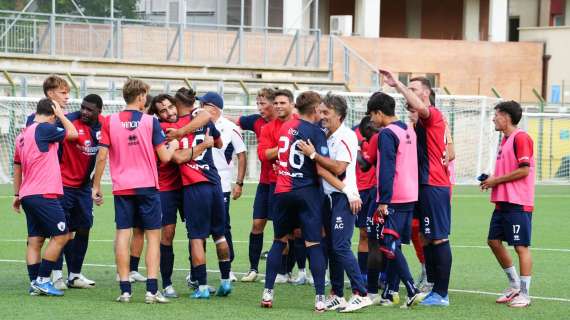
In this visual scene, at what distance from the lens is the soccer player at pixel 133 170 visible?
→ 10.9 m

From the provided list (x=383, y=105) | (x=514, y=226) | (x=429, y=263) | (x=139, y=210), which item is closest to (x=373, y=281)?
(x=429, y=263)

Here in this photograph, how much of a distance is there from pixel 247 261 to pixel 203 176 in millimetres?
3484

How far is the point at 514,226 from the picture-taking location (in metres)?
11.3

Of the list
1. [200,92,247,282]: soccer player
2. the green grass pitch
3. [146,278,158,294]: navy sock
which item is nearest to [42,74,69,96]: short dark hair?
[200,92,247,282]: soccer player

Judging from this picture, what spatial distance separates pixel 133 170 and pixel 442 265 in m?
3.19

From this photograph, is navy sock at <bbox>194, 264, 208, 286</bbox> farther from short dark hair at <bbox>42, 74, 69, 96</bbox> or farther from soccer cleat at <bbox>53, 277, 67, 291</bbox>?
short dark hair at <bbox>42, 74, 69, 96</bbox>

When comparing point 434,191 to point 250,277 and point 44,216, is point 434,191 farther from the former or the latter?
point 44,216

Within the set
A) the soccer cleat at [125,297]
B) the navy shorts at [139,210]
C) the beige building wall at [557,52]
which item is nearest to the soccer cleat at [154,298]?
the soccer cleat at [125,297]

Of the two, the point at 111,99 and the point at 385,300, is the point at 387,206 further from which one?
the point at 111,99

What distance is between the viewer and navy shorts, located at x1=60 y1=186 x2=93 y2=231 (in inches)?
474

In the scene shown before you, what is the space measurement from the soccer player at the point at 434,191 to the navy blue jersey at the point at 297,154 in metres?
1.09

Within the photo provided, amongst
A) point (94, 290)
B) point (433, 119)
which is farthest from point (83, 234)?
point (433, 119)

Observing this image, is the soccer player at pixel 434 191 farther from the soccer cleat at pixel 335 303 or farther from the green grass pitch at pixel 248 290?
the soccer cleat at pixel 335 303

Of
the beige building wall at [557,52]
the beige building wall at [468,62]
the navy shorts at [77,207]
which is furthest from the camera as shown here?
the beige building wall at [557,52]
